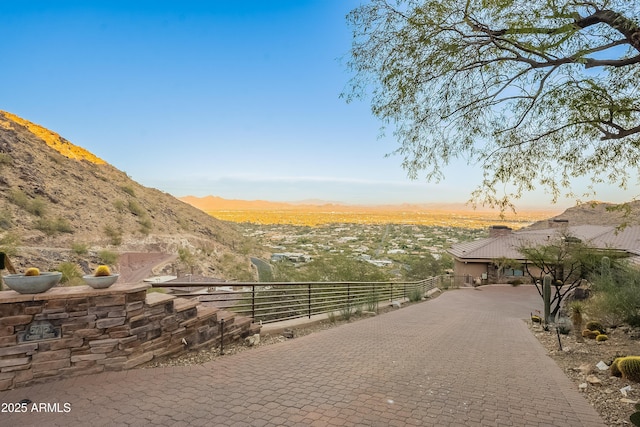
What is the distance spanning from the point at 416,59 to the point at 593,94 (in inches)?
103

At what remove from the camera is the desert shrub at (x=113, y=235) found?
1123 inches

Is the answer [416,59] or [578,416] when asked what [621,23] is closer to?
[416,59]

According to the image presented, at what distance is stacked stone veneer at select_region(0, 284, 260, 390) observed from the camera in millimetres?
4289

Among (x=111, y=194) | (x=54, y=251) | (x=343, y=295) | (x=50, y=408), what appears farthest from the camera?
(x=111, y=194)

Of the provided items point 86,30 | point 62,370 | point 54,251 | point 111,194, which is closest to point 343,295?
point 62,370

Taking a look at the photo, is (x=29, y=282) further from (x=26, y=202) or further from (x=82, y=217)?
(x=82, y=217)

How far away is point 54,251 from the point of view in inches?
916

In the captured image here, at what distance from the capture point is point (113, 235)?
28.8 metres

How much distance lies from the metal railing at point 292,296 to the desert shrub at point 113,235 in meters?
14.8

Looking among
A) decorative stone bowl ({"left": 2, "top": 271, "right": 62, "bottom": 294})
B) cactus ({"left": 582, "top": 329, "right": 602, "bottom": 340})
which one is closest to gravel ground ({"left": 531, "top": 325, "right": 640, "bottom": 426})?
cactus ({"left": 582, "top": 329, "right": 602, "bottom": 340})

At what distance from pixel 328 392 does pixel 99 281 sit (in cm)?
332

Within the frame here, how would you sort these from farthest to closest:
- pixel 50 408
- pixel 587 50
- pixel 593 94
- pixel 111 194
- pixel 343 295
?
pixel 111 194 < pixel 343 295 < pixel 593 94 < pixel 587 50 < pixel 50 408

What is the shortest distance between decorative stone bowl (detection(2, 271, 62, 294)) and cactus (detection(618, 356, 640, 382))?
26.5ft

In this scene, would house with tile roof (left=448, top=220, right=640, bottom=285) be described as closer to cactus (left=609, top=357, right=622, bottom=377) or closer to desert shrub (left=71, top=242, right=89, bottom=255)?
cactus (left=609, top=357, right=622, bottom=377)
